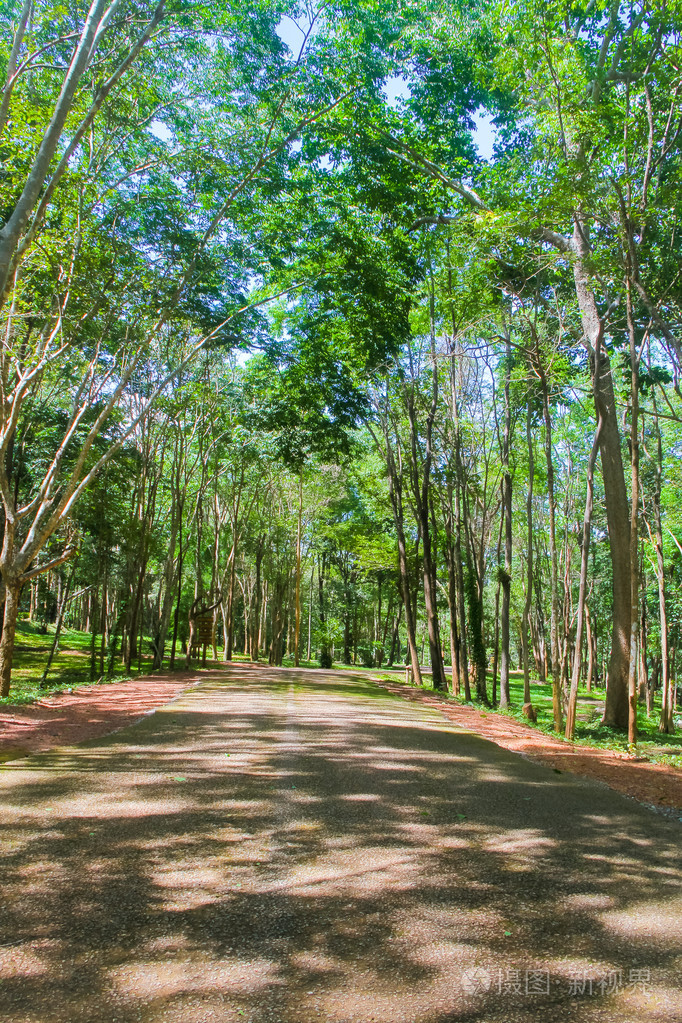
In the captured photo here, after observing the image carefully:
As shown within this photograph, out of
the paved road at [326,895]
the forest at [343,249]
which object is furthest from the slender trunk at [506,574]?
the paved road at [326,895]

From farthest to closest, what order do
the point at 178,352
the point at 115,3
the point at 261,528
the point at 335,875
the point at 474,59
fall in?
the point at 261,528 < the point at 178,352 < the point at 474,59 < the point at 115,3 < the point at 335,875

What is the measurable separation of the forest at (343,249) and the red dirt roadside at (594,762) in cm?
82

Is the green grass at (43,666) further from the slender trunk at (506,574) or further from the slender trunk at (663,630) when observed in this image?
the slender trunk at (663,630)

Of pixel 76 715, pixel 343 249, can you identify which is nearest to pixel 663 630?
pixel 343 249

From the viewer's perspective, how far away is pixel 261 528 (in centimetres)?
2872

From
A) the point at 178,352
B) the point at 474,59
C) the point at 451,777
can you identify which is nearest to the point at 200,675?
the point at 178,352

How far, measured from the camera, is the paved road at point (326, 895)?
2.62 metres

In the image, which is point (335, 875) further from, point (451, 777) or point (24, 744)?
point (24, 744)

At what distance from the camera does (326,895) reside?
360 centimetres

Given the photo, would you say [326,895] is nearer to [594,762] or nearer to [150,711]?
[594,762]

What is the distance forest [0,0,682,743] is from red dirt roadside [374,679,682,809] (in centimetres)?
82

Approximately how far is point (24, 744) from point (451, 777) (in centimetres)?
486

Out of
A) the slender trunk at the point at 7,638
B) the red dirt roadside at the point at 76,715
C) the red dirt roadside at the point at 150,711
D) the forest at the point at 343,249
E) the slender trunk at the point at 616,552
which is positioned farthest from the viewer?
the slender trunk at the point at 616,552

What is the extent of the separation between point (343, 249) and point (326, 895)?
1240 cm
